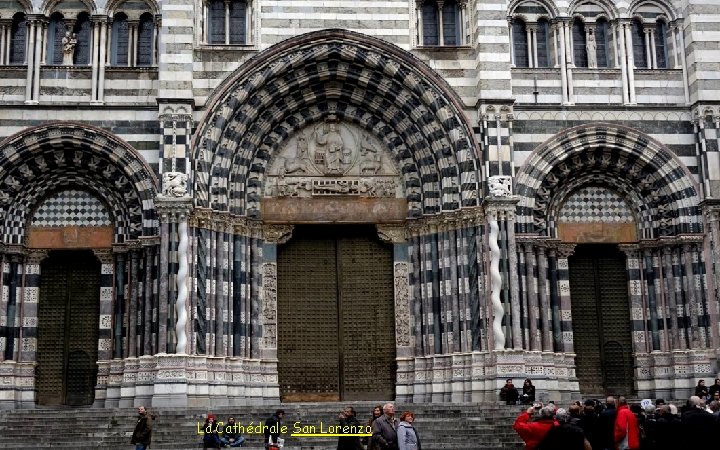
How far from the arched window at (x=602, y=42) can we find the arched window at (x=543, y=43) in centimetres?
143

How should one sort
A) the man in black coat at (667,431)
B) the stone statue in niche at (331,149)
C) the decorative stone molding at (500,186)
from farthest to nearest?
the stone statue in niche at (331,149) < the decorative stone molding at (500,186) < the man in black coat at (667,431)

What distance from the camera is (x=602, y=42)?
94.2 ft

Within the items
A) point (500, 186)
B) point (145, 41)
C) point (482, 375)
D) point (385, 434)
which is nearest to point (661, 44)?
point (500, 186)

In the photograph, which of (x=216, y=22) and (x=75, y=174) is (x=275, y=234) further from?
(x=216, y=22)

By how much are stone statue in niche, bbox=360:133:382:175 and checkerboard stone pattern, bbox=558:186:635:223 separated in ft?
17.5

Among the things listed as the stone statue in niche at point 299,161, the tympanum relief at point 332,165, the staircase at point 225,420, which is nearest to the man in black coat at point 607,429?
the staircase at point 225,420

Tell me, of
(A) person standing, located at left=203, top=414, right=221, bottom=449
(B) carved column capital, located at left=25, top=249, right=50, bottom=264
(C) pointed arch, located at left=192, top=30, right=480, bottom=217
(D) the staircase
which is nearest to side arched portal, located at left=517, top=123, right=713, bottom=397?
(C) pointed arch, located at left=192, top=30, right=480, bottom=217

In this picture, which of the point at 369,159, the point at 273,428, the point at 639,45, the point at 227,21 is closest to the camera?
the point at 273,428

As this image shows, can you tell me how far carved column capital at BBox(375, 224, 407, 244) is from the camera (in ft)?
91.7

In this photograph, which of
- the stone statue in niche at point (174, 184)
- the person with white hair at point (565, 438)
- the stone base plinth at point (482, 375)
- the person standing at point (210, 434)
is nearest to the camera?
the person with white hair at point (565, 438)

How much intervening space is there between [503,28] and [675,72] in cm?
520

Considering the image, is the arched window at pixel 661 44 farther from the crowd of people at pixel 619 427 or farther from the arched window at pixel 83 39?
the arched window at pixel 83 39

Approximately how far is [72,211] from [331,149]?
7376 millimetres

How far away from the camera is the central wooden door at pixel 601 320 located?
27.5 meters
